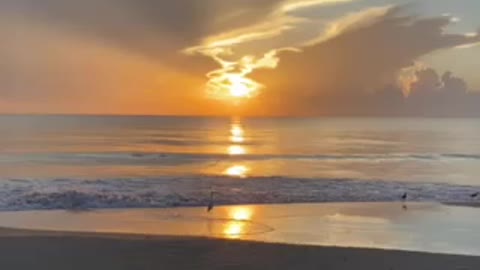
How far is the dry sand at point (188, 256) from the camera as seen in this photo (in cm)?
805

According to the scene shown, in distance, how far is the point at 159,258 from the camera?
330 inches

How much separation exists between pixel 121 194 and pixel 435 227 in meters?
8.33

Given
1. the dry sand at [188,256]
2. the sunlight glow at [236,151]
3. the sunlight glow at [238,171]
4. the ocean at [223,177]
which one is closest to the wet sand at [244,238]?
the dry sand at [188,256]

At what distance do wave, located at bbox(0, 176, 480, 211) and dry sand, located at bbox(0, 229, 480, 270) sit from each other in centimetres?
476

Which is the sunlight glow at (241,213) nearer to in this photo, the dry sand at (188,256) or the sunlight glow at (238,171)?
the dry sand at (188,256)

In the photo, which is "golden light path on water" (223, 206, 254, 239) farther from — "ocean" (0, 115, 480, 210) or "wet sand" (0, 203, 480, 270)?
"ocean" (0, 115, 480, 210)

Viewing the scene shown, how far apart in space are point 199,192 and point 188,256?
8.58m

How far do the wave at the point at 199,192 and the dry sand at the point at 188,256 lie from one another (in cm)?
476

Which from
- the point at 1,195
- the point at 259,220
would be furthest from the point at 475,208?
the point at 1,195

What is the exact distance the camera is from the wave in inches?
580

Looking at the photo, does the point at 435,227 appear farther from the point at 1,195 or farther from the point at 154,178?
the point at 154,178

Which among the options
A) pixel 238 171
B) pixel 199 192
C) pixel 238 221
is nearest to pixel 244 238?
pixel 238 221

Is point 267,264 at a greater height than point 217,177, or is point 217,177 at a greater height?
point 217,177

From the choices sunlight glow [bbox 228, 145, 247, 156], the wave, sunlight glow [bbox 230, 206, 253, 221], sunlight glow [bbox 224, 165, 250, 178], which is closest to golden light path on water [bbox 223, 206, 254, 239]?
sunlight glow [bbox 230, 206, 253, 221]
